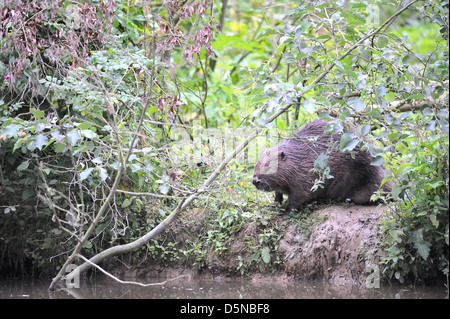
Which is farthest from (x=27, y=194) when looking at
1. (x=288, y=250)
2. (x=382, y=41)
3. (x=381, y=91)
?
(x=382, y=41)

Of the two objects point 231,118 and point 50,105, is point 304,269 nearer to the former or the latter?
point 50,105

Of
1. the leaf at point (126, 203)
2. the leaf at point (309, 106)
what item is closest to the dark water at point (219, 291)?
the leaf at point (126, 203)

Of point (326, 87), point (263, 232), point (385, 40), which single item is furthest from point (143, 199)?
point (385, 40)

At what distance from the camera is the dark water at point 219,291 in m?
4.43

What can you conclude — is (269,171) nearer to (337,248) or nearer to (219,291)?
(337,248)

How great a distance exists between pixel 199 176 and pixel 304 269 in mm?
1542

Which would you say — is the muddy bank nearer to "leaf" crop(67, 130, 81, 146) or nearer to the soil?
the soil

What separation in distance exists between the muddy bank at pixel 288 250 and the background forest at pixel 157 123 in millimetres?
88

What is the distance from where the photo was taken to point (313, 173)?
5.43 metres

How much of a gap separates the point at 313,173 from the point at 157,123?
1.65 metres

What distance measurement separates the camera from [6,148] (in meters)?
5.09

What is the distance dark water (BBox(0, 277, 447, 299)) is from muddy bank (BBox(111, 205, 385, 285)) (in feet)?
0.54

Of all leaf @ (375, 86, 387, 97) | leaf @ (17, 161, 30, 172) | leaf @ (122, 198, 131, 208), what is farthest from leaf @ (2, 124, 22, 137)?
leaf @ (375, 86, 387, 97)

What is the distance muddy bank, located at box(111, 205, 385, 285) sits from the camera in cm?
503
